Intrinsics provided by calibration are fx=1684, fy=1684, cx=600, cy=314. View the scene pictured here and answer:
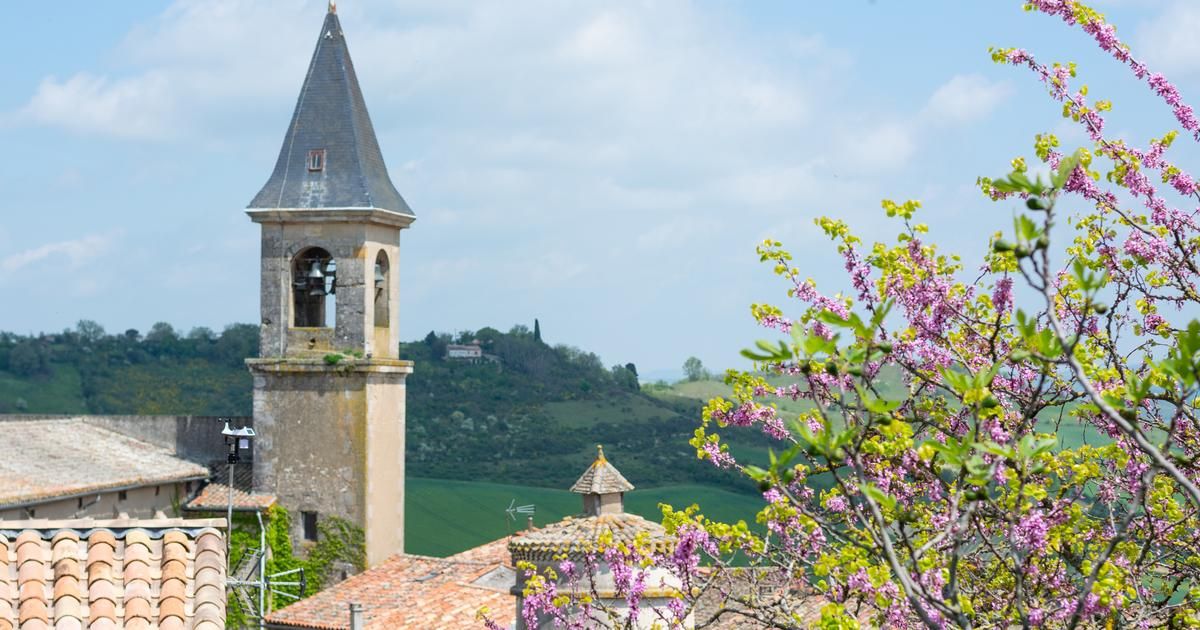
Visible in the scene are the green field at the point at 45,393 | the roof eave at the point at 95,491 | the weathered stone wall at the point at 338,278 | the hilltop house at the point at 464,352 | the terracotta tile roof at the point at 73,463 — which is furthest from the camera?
the green field at the point at 45,393

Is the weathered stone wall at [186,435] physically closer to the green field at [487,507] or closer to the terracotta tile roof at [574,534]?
the green field at [487,507]

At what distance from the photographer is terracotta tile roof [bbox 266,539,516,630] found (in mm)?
21375

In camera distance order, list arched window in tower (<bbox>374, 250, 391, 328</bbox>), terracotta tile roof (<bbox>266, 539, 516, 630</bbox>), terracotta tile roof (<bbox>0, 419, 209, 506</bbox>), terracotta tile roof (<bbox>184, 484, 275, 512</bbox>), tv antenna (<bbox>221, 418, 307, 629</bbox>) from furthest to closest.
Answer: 1. arched window in tower (<bbox>374, 250, 391, 328</bbox>)
2. terracotta tile roof (<bbox>184, 484, 275, 512</bbox>)
3. tv antenna (<bbox>221, 418, 307, 629</bbox>)
4. terracotta tile roof (<bbox>0, 419, 209, 506</bbox>)
5. terracotta tile roof (<bbox>266, 539, 516, 630</bbox>)

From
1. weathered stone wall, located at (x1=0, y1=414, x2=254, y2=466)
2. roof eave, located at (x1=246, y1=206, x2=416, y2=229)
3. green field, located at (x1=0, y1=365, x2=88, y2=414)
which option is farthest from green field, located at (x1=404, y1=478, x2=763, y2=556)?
green field, located at (x1=0, y1=365, x2=88, y2=414)

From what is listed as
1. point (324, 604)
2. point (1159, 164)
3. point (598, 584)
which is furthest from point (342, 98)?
point (1159, 164)

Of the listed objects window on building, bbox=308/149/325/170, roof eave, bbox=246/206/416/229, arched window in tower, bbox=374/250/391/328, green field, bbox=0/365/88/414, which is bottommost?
green field, bbox=0/365/88/414

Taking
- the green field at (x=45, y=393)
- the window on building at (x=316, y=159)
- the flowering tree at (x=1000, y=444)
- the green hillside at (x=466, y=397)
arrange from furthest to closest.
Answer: the green field at (x=45, y=393) < the green hillside at (x=466, y=397) < the window on building at (x=316, y=159) < the flowering tree at (x=1000, y=444)

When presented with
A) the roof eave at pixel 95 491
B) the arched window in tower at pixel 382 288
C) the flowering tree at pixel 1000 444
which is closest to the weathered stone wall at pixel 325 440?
the arched window in tower at pixel 382 288

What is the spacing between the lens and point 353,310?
88.1 ft

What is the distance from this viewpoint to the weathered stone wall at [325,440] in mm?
26766

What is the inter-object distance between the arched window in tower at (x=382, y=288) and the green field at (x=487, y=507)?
27.2ft

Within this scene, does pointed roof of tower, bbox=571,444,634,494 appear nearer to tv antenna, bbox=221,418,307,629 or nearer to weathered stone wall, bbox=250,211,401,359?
weathered stone wall, bbox=250,211,401,359

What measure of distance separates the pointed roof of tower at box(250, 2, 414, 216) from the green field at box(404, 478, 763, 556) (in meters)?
10.1

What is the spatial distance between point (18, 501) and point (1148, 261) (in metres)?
17.4
